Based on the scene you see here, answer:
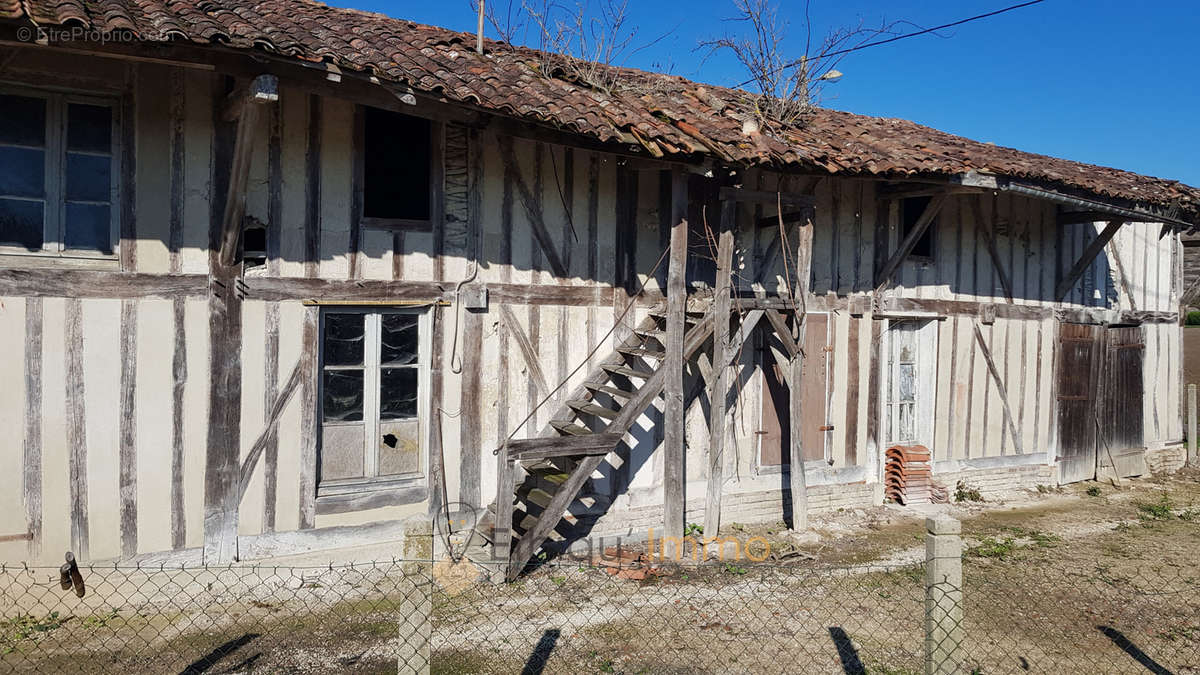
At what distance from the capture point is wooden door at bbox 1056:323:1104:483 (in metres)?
11.0

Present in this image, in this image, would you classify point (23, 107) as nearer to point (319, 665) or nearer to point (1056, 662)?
point (319, 665)

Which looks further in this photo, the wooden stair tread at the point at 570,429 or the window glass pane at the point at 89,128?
the wooden stair tread at the point at 570,429

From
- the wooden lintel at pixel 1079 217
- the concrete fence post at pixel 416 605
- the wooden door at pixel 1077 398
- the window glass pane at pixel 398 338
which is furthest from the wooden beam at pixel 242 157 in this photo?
the wooden door at pixel 1077 398

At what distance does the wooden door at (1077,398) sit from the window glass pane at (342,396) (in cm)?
948

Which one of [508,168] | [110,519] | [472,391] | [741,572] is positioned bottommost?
[741,572]

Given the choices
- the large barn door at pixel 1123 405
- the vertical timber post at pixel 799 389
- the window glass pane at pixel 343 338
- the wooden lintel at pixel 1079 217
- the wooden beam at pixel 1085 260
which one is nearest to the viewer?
the window glass pane at pixel 343 338

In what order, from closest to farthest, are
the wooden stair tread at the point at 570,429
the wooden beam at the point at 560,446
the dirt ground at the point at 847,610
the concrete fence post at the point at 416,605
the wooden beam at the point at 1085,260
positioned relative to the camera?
the concrete fence post at the point at 416,605
the dirt ground at the point at 847,610
the wooden beam at the point at 560,446
the wooden stair tread at the point at 570,429
the wooden beam at the point at 1085,260

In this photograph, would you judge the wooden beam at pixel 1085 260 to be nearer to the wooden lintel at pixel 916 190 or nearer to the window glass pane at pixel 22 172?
the wooden lintel at pixel 916 190

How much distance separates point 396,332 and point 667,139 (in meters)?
2.90

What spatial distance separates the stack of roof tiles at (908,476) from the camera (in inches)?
370

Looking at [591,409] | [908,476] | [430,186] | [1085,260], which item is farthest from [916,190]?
[430,186]

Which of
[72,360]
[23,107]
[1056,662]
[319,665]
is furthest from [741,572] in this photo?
[23,107]

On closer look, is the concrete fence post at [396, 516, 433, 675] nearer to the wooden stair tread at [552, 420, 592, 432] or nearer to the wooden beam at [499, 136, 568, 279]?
the wooden stair tread at [552, 420, 592, 432]

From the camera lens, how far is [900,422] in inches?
385
